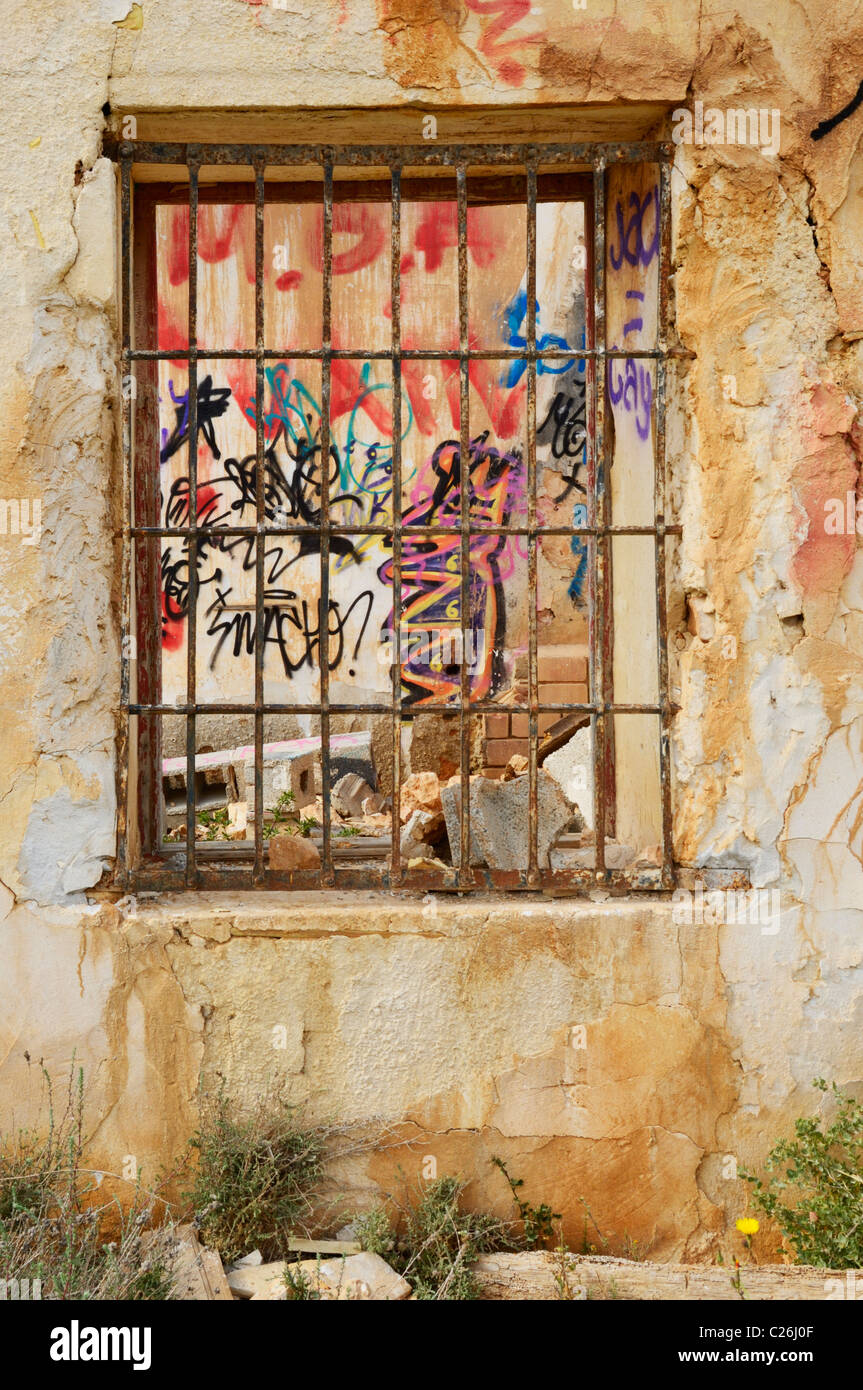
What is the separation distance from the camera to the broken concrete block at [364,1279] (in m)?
2.50

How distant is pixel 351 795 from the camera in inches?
243

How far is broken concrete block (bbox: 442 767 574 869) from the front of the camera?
3500 mm

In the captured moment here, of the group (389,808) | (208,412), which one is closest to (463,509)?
(389,808)

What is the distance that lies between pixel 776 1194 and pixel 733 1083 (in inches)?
10.7

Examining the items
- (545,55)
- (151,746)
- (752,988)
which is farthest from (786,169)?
(151,746)

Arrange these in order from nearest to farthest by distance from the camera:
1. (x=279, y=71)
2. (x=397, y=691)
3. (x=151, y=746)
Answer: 1. (x=279, y=71)
2. (x=397, y=691)
3. (x=151, y=746)

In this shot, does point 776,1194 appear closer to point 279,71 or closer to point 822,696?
point 822,696

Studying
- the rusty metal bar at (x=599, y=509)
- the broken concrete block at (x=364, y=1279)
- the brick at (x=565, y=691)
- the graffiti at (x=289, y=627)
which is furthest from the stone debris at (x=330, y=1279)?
the graffiti at (x=289, y=627)

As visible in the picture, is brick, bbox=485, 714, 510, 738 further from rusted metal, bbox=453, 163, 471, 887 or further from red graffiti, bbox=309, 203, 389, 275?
rusted metal, bbox=453, 163, 471, 887

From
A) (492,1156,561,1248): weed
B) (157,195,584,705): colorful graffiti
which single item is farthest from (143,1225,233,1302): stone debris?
(157,195,584,705): colorful graffiti

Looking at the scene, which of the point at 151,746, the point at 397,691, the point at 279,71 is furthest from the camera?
the point at 151,746

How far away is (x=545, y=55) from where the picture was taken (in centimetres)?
279

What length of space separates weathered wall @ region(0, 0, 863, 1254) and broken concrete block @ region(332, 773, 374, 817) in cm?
322

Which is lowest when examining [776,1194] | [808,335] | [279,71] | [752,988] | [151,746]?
[776,1194]
